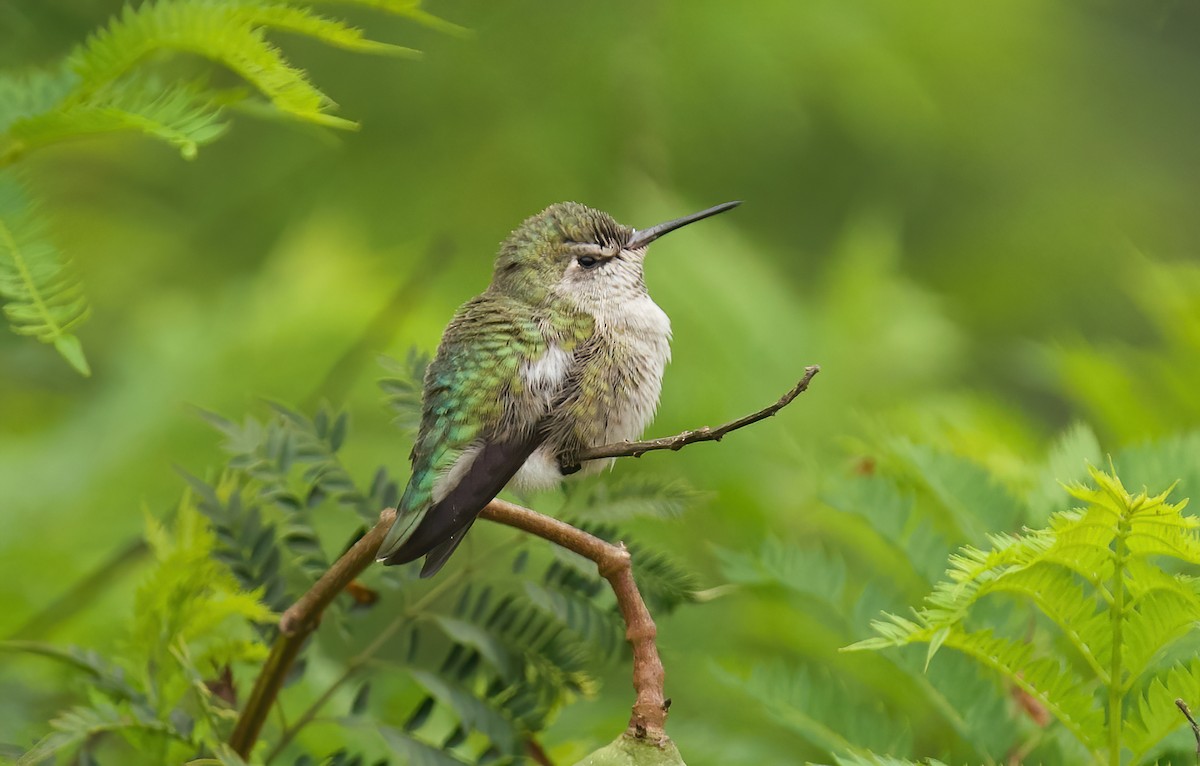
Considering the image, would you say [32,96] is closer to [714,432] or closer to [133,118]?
[133,118]

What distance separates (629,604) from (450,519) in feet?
0.80

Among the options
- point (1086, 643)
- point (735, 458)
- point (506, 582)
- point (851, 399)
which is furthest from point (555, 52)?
point (1086, 643)

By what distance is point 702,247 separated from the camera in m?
3.92

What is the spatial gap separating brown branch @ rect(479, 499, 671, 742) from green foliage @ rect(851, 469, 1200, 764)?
214 millimetres

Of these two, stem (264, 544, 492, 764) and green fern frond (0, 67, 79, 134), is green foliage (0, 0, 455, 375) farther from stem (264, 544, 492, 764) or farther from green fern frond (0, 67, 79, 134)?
stem (264, 544, 492, 764)

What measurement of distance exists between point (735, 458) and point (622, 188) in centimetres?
140

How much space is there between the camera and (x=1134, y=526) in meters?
1.41

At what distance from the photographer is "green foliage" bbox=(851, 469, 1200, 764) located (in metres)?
1.36

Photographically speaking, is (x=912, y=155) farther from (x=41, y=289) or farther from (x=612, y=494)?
(x=41, y=289)

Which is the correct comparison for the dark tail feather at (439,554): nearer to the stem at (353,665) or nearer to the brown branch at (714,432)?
the brown branch at (714,432)

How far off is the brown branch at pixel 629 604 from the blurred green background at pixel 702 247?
0.78 meters

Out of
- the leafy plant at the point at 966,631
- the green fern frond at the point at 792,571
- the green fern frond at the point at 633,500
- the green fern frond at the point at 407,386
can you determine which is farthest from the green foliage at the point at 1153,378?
the green fern frond at the point at 407,386

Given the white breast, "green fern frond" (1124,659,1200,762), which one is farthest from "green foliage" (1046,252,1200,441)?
the white breast

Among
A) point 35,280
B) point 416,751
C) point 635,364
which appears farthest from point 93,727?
point 635,364
